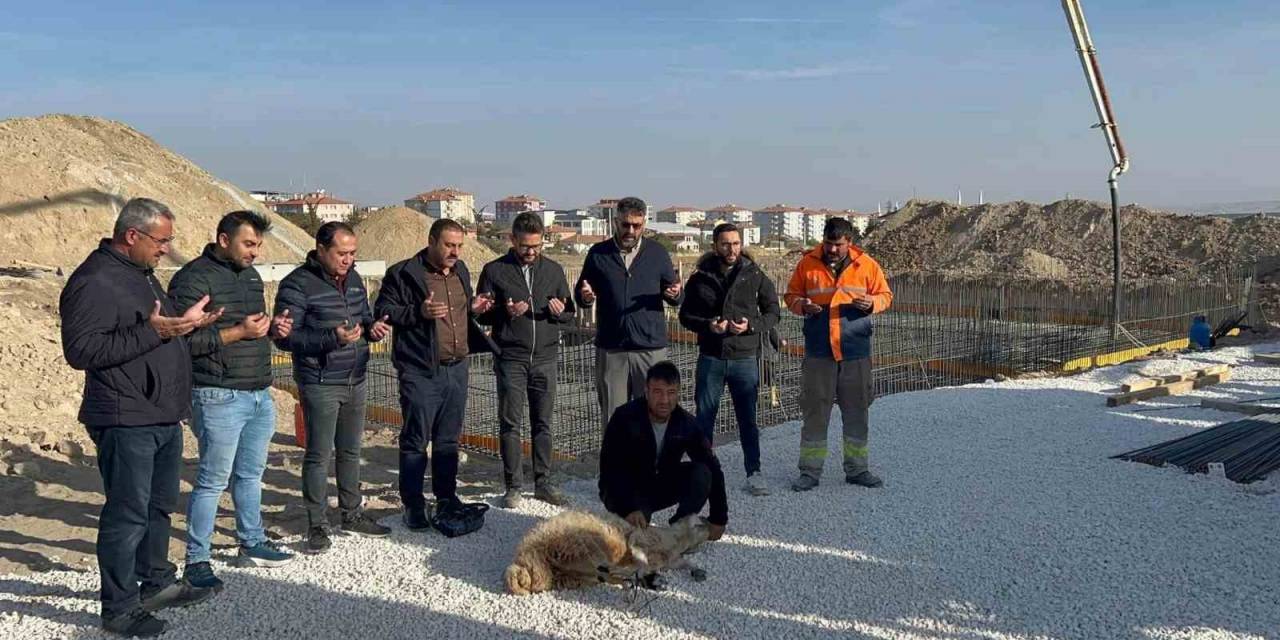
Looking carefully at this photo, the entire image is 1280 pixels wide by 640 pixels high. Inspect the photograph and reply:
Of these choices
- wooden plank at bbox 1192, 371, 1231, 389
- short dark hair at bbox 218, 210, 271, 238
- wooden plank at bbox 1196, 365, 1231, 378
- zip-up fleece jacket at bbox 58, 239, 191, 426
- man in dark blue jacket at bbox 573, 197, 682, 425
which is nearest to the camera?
zip-up fleece jacket at bbox 58, 239, 191, 426

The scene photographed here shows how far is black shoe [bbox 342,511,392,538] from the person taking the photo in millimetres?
4578

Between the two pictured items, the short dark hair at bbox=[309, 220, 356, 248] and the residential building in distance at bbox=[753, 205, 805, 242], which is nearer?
the short dark hair at bbox=[309, 220, 356, 248]

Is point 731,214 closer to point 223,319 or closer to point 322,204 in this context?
point 322,204

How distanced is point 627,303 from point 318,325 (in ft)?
5.56

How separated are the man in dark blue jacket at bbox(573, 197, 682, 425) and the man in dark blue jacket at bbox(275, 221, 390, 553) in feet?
4.21

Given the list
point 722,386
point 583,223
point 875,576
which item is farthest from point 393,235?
point 583,223

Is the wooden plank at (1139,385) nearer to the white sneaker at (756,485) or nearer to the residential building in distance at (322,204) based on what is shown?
the white sneaker at (756,485)

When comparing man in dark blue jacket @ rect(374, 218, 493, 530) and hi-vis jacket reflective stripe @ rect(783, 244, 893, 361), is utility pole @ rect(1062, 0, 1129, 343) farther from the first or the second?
man in dark blue jacket @ rect(374, 218, 493, 530)

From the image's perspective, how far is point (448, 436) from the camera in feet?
15.8

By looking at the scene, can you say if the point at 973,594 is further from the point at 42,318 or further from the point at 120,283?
the point at 42,318

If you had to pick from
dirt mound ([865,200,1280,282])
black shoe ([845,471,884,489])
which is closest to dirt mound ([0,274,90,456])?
black shoe ([845,471,884,489])

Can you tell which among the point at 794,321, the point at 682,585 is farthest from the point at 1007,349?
the point at 682,585

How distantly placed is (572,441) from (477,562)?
4.20m

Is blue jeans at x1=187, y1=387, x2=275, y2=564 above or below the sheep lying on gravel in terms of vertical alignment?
above
